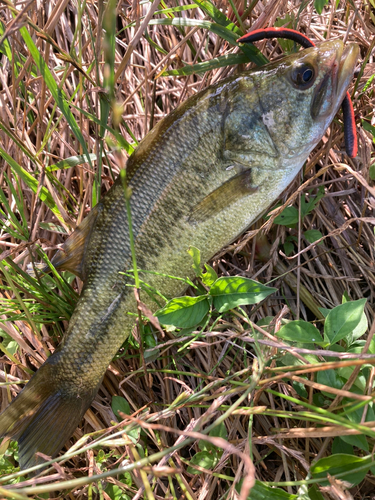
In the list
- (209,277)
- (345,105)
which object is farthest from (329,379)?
(345,105)

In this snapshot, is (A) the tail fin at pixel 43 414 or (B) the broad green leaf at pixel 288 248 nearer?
(A) the tail fin at pixel 43 414

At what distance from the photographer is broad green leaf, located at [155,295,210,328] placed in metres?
1.83

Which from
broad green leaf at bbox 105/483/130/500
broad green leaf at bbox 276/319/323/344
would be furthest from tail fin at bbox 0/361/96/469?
broad green leaf at bbox 276/319/323/344

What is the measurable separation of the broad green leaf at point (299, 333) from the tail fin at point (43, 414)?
3.56ft

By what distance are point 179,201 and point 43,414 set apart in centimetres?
130

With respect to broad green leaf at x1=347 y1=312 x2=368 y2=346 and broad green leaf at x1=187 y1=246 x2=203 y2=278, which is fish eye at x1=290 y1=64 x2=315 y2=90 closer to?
broad green leaf at x1=187 y1=246 x2=203 y2=278

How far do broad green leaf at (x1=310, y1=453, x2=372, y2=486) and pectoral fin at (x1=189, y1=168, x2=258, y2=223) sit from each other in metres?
1.15

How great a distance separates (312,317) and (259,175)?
3.14 ft

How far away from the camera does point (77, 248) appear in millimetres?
2215

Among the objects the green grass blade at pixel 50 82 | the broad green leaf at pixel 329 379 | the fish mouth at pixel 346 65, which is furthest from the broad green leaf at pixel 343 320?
the green grass blade at pixel 50 82

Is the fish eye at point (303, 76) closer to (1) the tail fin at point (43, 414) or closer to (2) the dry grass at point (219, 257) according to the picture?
(2) the dry grass at point (219, 257)

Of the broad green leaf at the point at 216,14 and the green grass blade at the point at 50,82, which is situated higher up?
the green grass blade at the point at 50,82

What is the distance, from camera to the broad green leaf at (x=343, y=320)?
1.75 meters

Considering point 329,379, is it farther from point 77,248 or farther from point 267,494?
point 77,248
